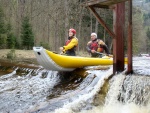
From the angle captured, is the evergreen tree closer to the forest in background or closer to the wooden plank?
the forest in background

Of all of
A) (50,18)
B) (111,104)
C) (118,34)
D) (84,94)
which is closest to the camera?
(111,104)

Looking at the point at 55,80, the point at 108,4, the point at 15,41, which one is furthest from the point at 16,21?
the point at 108,4

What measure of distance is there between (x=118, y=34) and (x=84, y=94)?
196 cm

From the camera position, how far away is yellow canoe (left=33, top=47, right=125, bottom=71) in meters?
8.42

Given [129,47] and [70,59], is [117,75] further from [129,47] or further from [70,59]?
[70,59]

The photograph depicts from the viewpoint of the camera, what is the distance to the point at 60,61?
898 centimetres

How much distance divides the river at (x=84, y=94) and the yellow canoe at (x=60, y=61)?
0.28 metres

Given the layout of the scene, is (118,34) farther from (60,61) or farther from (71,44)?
(71,44)

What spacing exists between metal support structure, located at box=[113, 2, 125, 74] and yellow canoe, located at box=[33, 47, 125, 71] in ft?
5.34

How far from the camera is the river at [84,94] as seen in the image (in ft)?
21.1

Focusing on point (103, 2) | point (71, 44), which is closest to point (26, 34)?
point (71, 44)

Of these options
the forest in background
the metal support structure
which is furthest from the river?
the forest in background

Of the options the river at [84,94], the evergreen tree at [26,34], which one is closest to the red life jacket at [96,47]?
the river at [84,94]

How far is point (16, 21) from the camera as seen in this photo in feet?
104
